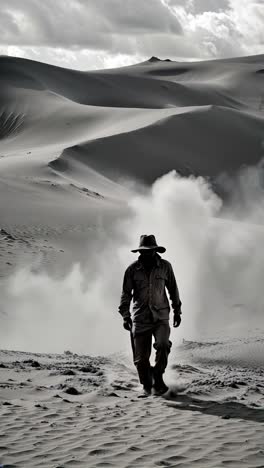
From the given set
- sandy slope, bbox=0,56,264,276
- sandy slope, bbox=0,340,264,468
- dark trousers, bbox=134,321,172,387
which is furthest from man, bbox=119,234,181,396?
sandy slope, bbox=0,56,264,276

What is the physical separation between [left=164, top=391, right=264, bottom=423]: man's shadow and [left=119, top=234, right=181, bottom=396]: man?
361 mm

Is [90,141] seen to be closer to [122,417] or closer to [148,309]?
[148,309]

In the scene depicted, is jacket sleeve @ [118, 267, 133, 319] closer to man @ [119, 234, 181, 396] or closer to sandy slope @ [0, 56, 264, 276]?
man @ [119, 234, 181, 396]

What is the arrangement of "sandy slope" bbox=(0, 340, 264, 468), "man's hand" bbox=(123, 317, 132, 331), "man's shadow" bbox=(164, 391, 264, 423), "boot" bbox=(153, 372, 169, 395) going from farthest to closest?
1. "man's hand" bbox=(123, 317, 132, 331)
2. "boot" bbox=(153, 372, 169, 395)
3. "man's shadow" bbox=(164, 391, 264, 423)
4. "sandy slope" bbox=(0, 340, 264, 468)

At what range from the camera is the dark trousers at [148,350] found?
7184mm

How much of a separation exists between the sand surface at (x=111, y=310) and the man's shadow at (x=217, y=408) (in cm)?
2

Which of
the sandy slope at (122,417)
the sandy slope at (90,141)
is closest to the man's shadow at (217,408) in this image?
the sandy slope at (122,417)

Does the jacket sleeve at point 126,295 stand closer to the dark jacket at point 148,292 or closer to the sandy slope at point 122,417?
the dark jacket at point 148,292

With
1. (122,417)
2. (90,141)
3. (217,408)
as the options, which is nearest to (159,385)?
(217,408)

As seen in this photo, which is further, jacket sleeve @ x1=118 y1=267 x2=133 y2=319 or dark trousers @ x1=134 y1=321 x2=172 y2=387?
jacket sleeve @ x1=118 y1=267 x2=133 y2=319

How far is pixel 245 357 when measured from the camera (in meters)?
9.13

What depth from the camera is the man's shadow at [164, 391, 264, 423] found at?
6.12m

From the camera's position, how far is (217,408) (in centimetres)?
645

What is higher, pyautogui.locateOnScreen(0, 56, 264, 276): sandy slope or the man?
pyautogui.locateOnScreen(0, 56, 264, 276): sandy slope
